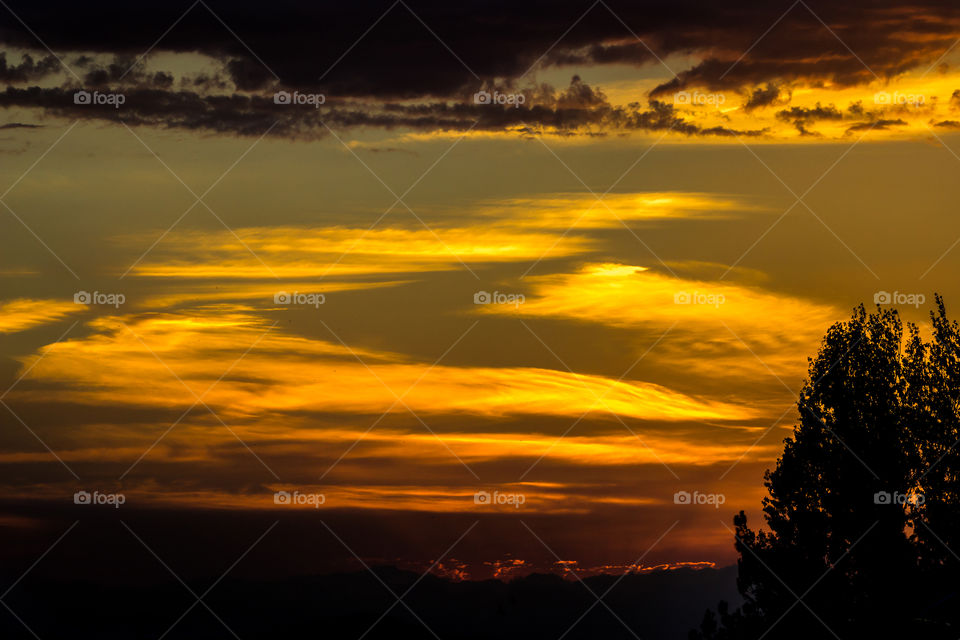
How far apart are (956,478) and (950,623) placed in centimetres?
1289

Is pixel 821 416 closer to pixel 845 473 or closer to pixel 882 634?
pixel 845 473

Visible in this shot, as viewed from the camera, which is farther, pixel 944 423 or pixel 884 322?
Answer: pixel 884 322

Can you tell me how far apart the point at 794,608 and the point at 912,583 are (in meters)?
4.54

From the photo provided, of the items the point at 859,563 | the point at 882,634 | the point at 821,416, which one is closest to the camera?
the point at 882,634

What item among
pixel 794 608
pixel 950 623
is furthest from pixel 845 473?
pixel 950 623

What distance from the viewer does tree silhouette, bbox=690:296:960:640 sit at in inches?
1594

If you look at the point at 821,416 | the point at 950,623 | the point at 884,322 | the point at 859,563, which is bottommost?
the point at 950,623

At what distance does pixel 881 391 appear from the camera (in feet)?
144

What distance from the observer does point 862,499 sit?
4256cm

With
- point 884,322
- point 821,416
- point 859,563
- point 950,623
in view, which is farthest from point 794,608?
point 950,623

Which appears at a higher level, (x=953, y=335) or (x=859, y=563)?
(x=953, y=335)

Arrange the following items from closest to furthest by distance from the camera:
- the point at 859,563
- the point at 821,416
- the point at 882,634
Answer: the point at 882,634 → the point at 859,563 → the point at 821,416

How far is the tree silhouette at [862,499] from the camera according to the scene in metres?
40.5

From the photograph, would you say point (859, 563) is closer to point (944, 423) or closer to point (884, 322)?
point (944, 423)
